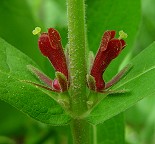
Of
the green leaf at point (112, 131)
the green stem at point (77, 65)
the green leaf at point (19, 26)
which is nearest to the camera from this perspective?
the green stem at point (77, 65)

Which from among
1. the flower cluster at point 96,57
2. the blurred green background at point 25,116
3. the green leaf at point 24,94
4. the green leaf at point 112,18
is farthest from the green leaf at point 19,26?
the flower cluster at point 96,57

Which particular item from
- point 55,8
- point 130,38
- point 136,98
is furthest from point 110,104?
point 55,8

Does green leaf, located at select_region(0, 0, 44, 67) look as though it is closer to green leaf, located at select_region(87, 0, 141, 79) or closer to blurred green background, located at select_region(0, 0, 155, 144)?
blurred green background, located at select_region(0, 0, 155, 144)

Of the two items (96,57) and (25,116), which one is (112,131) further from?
(25,116)

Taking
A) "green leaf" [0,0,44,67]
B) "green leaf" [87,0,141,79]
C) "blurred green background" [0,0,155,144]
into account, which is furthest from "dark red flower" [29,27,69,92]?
"green leaf" [0,0,44,67]

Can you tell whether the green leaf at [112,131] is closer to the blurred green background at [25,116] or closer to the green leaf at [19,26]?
the blurred green background at [25,116]

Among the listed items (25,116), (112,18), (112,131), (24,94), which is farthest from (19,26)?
(24,94)

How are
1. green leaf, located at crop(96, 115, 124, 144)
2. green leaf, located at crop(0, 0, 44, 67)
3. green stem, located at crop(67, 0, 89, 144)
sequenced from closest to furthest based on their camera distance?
green stem, located at crop(67, 0, 89, 144), green leaf, located at crop(96, 115, 124, 144), green leaf, located at crop(0, 0, 44, 67)
